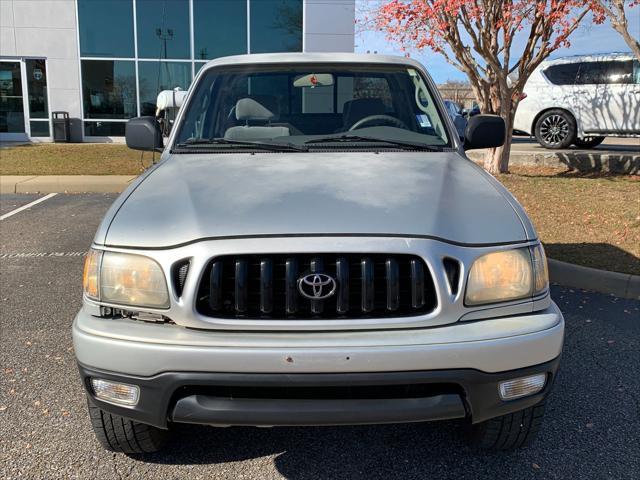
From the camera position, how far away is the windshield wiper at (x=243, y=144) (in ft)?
11.0

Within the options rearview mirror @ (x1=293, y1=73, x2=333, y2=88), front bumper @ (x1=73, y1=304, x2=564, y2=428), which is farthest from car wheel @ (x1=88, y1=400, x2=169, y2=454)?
rearview mirror @ (x1=293, y1=73, x2=333, y2=88)

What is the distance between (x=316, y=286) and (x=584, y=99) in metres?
13.4

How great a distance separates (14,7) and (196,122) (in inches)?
685

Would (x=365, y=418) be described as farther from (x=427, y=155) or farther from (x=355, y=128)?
(x=355, y=128)

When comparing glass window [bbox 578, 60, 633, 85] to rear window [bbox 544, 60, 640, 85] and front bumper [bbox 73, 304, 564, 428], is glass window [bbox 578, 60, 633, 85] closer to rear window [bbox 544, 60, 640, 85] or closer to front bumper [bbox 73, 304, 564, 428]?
rear window [bbox 544, 60, 640, 85]

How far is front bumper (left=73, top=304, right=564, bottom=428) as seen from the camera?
210 cm

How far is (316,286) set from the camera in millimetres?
2201

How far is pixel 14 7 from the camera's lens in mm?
17734

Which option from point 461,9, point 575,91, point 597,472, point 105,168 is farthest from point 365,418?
point 575,91

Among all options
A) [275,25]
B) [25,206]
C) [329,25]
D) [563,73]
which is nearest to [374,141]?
[25,206]

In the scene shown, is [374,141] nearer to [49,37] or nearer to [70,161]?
[70,161]

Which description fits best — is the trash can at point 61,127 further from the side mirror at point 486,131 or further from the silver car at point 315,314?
the silver car at point 315,314

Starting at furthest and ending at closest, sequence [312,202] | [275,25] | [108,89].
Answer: [108,89] < [275,25] < [312,202]

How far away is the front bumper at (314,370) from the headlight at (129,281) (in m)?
0.10
